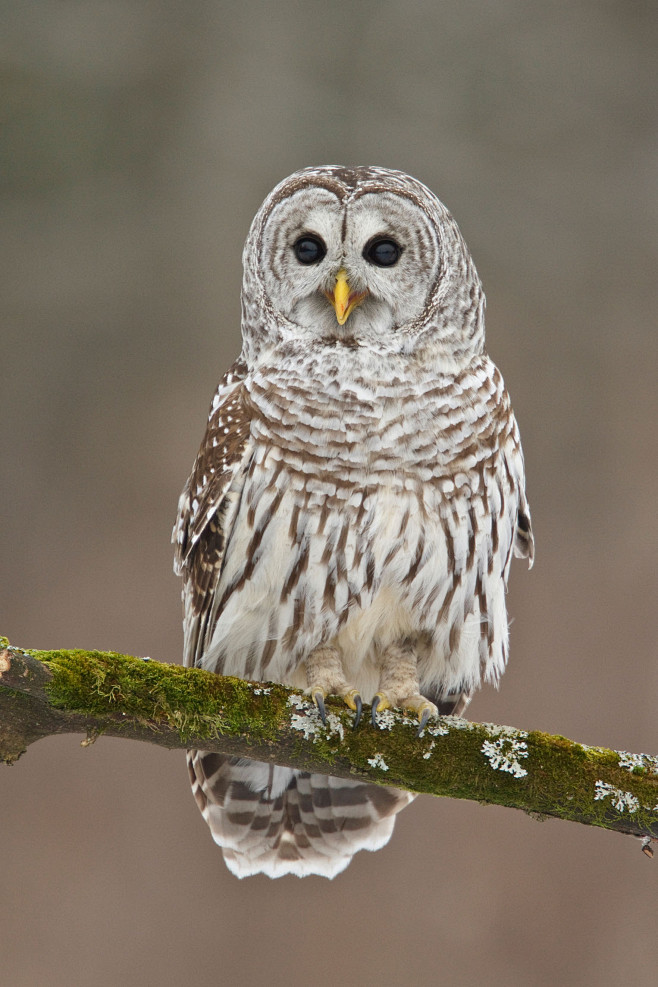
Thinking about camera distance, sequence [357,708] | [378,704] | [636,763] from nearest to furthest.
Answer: [636,763] → [357,708] → [378,704]

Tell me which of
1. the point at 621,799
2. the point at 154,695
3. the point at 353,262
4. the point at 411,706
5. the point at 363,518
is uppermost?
the point at 353,262

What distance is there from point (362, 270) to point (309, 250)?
0.54 feet

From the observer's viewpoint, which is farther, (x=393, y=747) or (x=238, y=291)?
(x=238, y=291)

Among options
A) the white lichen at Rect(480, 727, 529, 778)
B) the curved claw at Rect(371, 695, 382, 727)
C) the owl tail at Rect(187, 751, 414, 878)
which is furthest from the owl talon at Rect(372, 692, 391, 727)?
the owl tail at Rect(187, 751, 414, 878)

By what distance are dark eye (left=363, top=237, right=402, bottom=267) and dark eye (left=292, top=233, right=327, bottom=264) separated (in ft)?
0.36

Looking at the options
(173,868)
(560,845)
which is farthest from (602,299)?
(173,868)

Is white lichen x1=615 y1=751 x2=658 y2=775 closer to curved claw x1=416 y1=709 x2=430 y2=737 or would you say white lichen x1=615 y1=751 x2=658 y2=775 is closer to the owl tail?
curved claw x1=416 y1=709 x2=430 y2=737

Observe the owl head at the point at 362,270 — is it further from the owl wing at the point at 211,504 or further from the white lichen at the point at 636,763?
the white lichen at the point at 636,763

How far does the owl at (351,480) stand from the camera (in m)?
2.39

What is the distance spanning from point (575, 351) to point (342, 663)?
236cm

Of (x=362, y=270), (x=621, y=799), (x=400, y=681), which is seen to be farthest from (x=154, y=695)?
(x=362, y=270)

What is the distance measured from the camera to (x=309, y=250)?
2576 mm

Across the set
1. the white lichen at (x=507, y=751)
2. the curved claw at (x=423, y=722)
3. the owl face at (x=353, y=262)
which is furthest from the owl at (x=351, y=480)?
the white lichen at (x=507, y=751)

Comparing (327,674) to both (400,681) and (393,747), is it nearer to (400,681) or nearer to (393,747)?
(400,681)
